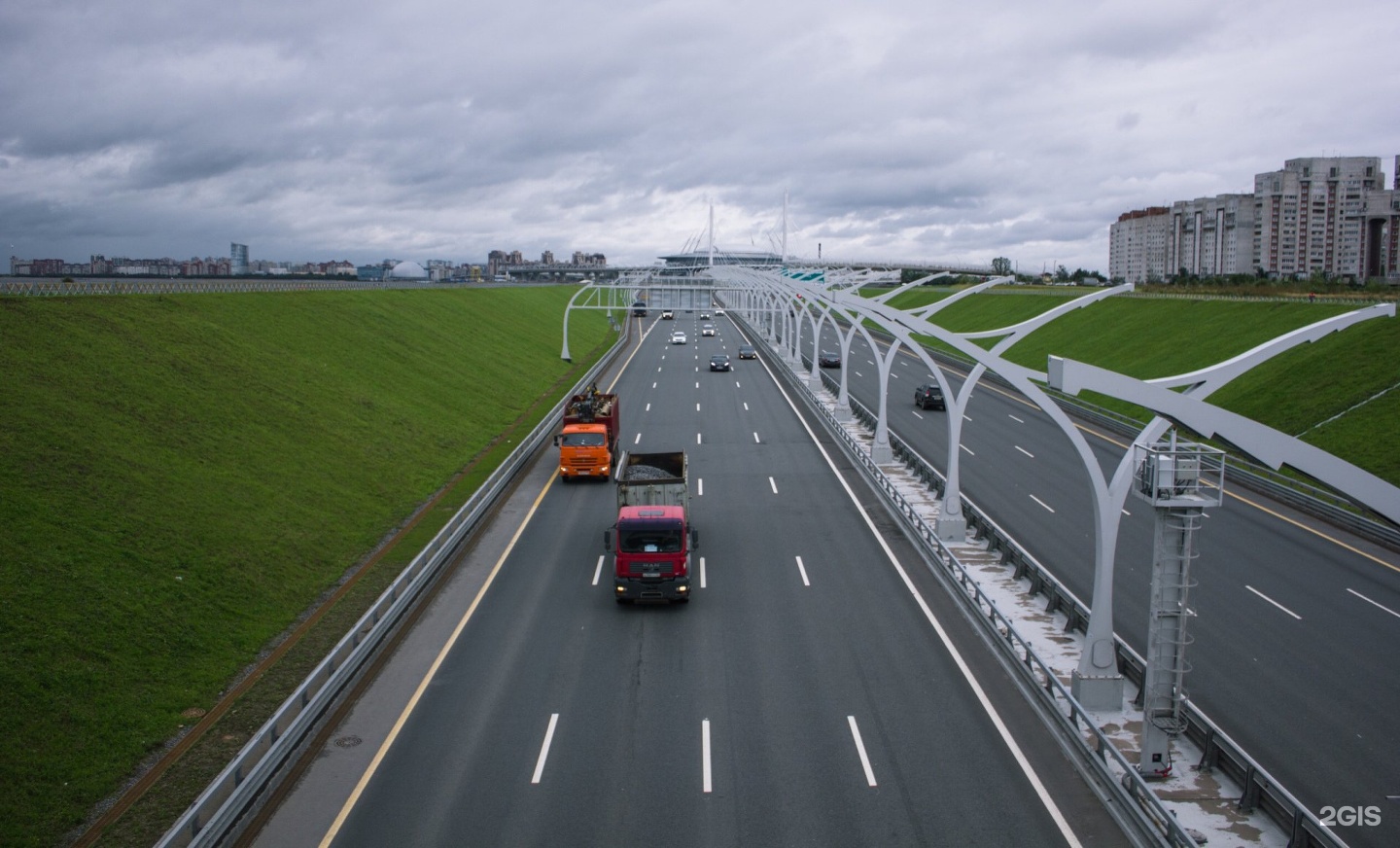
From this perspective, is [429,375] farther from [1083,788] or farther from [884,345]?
[884,345]

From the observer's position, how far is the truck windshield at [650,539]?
23.0m

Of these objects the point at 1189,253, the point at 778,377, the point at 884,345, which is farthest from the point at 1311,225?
the point at 778,377

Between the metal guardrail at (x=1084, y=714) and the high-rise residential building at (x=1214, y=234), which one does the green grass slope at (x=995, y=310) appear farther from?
the metal guardrail at (x=1084, y=714)

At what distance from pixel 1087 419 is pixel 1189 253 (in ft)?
484

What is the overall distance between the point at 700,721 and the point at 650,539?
6.63m

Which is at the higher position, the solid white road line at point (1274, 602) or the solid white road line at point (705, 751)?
the solid white road line at point (1274, 602)

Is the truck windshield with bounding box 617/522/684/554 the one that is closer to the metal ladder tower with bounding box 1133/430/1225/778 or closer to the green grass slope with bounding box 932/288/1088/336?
the metal ladder tower with bounding box 1133/430/1225/778

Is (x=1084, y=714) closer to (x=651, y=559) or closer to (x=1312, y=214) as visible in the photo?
(x=651, y=559)

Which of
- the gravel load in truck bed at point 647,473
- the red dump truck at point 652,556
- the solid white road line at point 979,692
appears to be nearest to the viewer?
the solid white road line at point 979,692

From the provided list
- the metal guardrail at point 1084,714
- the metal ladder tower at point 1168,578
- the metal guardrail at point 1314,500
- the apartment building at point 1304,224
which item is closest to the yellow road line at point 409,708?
the metal guardrail at point 1084,714

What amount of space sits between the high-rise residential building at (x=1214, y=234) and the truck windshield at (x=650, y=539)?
151379 millimetres

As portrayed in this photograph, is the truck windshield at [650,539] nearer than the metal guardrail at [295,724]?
No

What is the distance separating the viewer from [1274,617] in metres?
22.0

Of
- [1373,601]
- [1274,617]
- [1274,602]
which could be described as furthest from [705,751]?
[1373,601]
